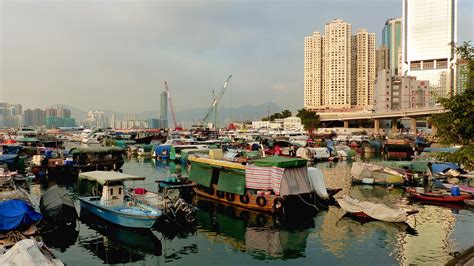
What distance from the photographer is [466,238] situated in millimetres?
21938

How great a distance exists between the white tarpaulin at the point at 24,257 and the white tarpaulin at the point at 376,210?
18531 millimetres

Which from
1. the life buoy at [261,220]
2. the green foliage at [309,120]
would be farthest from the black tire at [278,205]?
the green foliage at [309,120]

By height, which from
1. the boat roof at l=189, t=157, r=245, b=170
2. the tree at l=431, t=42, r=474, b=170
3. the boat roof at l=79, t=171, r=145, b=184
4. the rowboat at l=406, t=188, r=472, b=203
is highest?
the tree at l=431, t=42, r=474, b=170

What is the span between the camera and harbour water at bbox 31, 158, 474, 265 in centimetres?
1909

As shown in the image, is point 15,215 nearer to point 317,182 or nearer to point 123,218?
point 123,218

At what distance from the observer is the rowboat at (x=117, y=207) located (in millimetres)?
21641

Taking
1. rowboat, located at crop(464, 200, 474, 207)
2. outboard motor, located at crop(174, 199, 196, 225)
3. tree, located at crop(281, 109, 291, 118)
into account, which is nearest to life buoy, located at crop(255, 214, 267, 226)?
outboard motor, located at crop(174, 199, 196, 225)

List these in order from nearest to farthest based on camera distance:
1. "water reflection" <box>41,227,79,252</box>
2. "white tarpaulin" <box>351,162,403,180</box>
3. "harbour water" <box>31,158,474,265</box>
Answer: "harbour water" <box>31,158,474,265</box> < "water reflection" <box>41,227,79,252</box> < "white tarpaulin" <box>351,162,403,180</box>

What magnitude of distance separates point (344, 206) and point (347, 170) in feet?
87.0

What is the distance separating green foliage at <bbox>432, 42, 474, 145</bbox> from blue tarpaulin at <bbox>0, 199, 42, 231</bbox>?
747 inches

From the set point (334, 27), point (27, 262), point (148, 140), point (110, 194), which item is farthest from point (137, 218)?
point (334, 27)

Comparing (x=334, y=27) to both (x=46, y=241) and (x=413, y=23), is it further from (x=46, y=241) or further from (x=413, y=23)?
(x=46, y=241)

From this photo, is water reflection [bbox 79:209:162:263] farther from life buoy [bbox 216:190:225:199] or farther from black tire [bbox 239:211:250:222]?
life buoy [bbox 216:190:225:199]

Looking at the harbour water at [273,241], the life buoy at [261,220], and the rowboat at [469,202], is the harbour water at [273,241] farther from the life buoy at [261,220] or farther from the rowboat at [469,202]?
the rowboat at [469,202]
